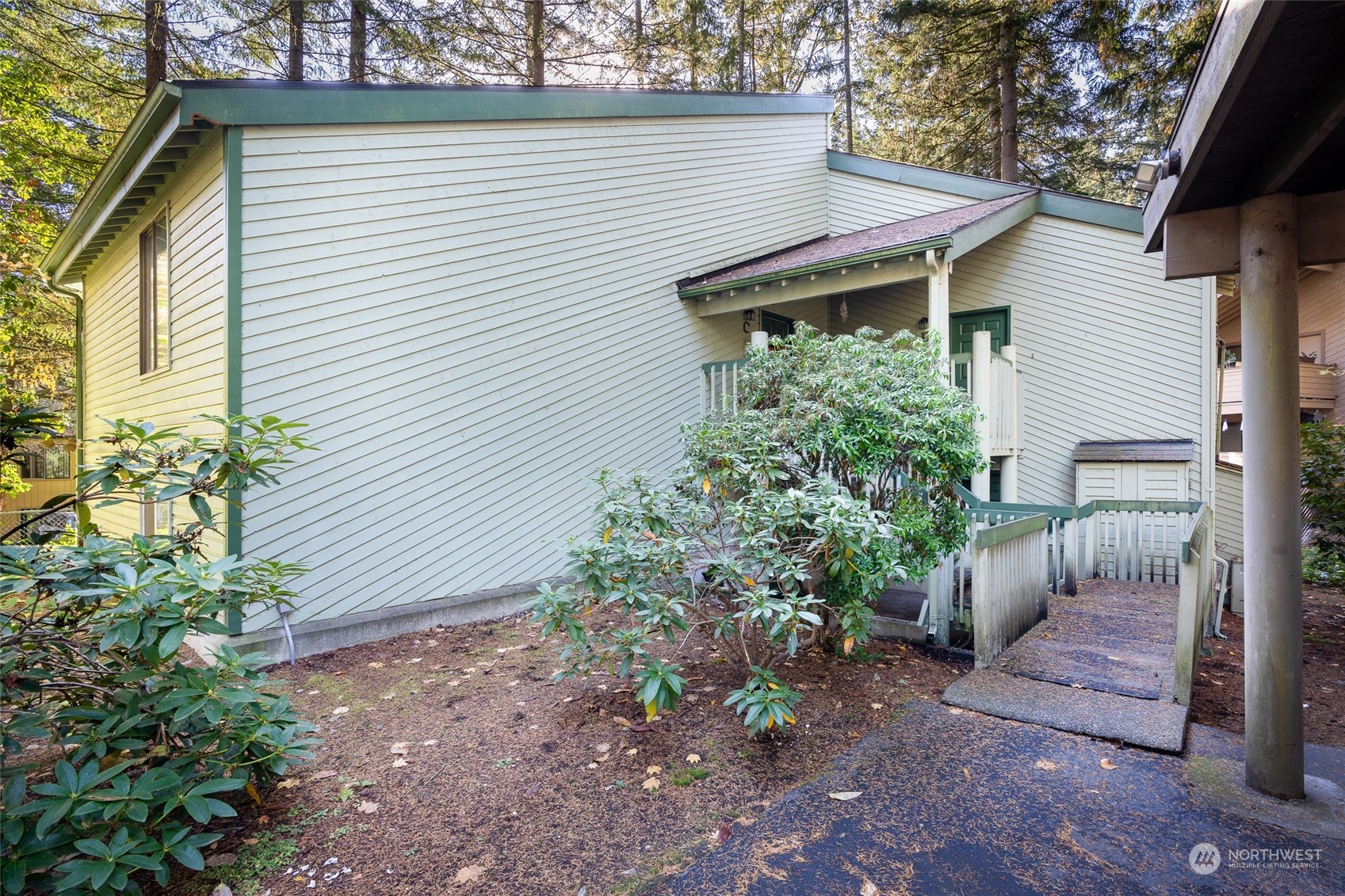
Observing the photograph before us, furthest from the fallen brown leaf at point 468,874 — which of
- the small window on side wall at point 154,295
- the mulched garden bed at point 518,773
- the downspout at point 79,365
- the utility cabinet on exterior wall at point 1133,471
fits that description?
the downspout at point 79,365

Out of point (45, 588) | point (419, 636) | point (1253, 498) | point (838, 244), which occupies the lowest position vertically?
point (419, 636)

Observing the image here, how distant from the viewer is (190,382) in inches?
225

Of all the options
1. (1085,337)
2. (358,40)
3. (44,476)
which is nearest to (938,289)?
(1085,337)

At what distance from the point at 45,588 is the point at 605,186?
6.34 meters

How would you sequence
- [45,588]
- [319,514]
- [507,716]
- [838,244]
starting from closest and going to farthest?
[45,588] → [507,716] → [319,514] → [838,244]

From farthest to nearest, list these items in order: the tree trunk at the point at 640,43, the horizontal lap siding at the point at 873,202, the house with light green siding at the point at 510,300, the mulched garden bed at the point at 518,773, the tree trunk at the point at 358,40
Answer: the tree trunk at the point at 640,43
the tree trunk at the point at 358,40
the horizontal lap siding at the point at 873,202
the house with light green siding at the point at 510,300
the mulched garden bed at the point at 518,773

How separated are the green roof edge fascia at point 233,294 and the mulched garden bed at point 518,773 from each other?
1.14 meters

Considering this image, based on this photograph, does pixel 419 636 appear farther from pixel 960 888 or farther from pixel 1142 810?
pixel 1142 810

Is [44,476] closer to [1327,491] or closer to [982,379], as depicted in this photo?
[982,379]

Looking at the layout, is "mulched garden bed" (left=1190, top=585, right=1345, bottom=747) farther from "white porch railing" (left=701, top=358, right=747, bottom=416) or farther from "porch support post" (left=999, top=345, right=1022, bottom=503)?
"white porch railing" (left=701, top=358, right=747, bottom=416)

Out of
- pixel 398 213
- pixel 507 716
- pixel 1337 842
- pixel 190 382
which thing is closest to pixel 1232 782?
pixel 1337 842

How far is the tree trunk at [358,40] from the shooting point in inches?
420
